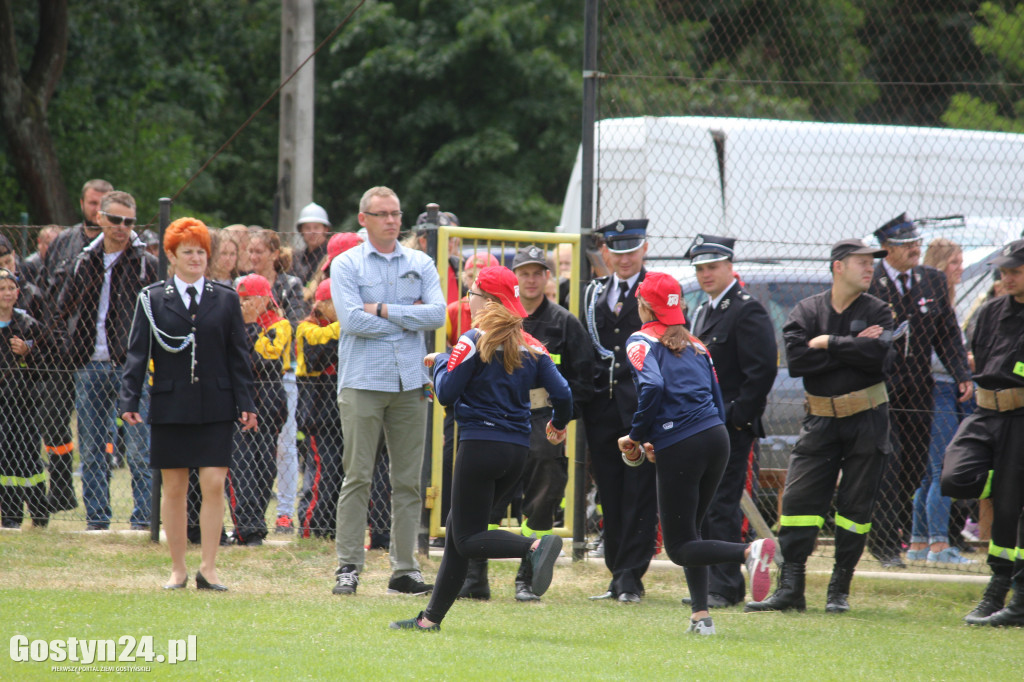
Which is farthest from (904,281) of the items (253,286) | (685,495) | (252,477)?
(252,477)

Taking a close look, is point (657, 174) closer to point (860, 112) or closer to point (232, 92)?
point (860, 112)

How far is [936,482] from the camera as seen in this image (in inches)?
328

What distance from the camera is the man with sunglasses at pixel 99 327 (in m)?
8.27

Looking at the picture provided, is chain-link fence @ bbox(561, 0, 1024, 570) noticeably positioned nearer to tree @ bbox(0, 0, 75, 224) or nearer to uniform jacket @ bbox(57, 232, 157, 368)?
uniform jacket @ bbox(57, 232, 157, 368)

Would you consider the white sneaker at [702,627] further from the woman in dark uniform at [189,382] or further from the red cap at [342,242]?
the red cap at [342,242]

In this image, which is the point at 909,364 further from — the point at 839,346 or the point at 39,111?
the point at 39,111

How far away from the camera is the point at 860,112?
14.9m

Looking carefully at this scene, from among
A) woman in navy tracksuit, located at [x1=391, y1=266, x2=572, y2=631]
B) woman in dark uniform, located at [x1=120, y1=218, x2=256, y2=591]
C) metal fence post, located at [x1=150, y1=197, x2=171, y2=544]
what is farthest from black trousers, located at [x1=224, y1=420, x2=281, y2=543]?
woman in navy tracksuit, located at [x1=391, y1=266, x2=572, y2=631]

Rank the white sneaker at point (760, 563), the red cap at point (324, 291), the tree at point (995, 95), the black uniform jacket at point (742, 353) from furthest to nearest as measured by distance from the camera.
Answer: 1. the tree at point (995, 95)
2. the red cap at point (324, 291)
3. the black uniform jacket at point (742, 353)
4. the white sneaker at point (760, 563)

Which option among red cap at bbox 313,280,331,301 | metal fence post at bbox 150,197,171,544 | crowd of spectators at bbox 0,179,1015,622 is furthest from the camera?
metal fence post at bbox 150,197,171,544

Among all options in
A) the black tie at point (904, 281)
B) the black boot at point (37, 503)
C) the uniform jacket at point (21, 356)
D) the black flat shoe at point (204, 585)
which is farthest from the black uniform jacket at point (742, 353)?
the black boot at point (37, 503)

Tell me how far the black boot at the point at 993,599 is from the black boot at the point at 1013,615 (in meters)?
0.11

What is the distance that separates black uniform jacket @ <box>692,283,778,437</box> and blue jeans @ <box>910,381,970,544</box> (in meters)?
2.02

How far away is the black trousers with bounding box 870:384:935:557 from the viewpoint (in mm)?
8156
